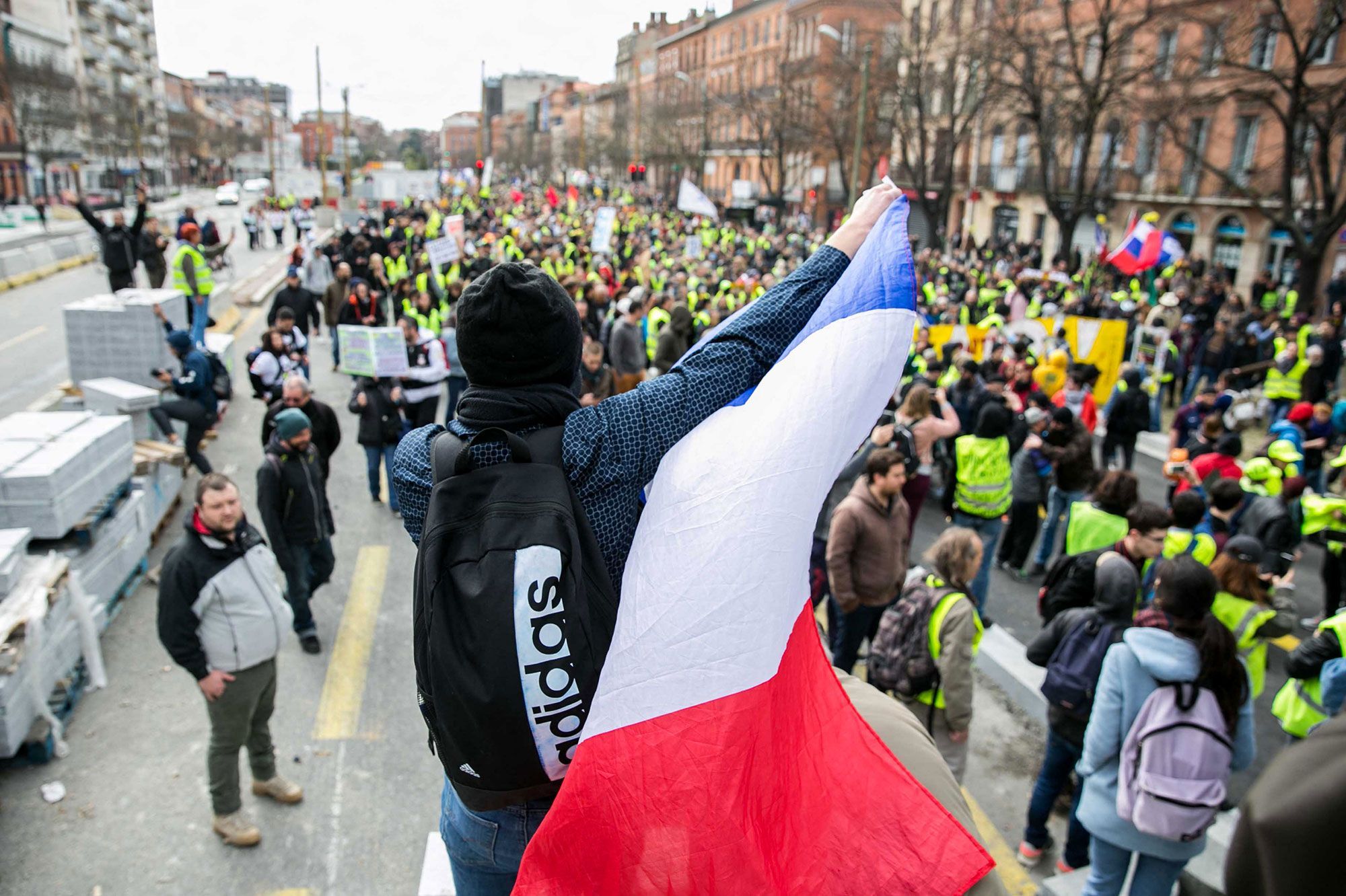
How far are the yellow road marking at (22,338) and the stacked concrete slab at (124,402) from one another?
8.76 m

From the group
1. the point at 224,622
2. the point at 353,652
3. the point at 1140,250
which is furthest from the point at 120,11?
the point at 224,622

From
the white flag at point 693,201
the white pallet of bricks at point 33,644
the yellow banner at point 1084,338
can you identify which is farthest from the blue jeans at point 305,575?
the white flag at point 693,201

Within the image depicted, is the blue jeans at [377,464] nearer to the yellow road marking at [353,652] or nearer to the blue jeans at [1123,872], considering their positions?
the yellow road marking at [353,652]

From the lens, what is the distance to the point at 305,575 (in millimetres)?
6242

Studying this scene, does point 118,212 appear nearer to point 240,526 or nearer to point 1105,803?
point 240,526

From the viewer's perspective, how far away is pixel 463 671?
4.80 ft

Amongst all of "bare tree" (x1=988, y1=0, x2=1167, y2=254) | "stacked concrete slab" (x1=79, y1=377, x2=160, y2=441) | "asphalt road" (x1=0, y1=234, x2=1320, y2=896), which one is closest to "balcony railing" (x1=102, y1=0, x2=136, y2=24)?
"bare tree" (x1=988, y1=0, x2=1167, y2=254)

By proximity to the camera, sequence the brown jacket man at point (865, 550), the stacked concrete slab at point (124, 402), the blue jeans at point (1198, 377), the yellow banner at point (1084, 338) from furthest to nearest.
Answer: the blue jeans at point (1198, 377)
the yellow banner at point (1084, 338)
the stacked concrete slab at point (124, 402)
the brown jacket man at point (865, 550)

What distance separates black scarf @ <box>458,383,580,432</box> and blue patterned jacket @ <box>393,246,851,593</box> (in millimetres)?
32

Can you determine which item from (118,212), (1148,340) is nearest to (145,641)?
(118,212)

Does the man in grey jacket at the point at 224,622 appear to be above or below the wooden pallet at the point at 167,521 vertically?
above

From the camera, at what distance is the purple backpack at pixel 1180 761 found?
3.41 meters

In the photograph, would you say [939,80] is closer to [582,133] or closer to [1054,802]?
[1054,802]

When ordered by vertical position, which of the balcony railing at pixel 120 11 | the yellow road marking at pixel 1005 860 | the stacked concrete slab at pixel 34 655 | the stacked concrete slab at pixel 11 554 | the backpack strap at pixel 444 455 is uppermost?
the balcony railing at pixel 120 11
